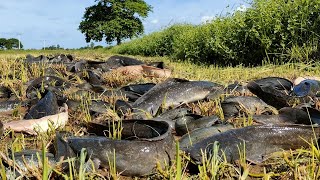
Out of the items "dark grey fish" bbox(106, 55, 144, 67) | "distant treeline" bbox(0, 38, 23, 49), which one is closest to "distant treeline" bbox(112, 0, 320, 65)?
"dark grey fish" bbox(106, 55, 144, 67)

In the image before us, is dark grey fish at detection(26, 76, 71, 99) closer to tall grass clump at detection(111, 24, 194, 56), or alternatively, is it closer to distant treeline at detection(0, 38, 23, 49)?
tall grass clump at detection(111, 24, 194, 56)

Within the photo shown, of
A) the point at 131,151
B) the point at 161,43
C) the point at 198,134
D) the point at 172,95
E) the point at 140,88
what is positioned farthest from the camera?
the point at 161,43

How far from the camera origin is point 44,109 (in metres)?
3.66

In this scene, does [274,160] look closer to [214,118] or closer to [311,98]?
[214,118]

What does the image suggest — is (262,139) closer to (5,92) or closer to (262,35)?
(5,92)

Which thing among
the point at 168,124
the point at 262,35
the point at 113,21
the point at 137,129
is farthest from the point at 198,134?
the point at 113,21

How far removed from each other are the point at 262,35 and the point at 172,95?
16.4ft

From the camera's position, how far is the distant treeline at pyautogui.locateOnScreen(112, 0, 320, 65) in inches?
316

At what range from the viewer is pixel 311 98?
373cm

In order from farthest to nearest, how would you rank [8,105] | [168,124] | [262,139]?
[8,105] → [168,124] → [262,139]

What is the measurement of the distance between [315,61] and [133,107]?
5.01 metres

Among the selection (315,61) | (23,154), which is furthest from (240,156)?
(315,61)

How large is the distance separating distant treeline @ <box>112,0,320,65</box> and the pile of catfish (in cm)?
369

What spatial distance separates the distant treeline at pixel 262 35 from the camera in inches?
316
